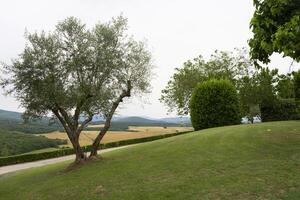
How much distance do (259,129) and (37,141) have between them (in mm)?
47572

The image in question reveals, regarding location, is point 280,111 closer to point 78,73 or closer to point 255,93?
point 255,93

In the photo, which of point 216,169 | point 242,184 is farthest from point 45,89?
point 242,184

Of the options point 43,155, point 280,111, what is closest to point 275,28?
point 280,111

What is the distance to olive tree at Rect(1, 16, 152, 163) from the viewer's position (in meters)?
24.0

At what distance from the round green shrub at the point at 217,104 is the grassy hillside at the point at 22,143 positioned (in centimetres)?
3319

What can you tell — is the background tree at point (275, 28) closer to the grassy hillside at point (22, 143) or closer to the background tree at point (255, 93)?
the background tree at point (255, 93)

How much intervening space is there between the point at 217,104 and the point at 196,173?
19.0 metres

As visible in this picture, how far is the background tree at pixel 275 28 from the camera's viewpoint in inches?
388

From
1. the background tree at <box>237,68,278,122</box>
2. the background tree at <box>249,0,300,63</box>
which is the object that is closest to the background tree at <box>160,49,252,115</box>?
the background tree at <box>237,68,278,122</box>

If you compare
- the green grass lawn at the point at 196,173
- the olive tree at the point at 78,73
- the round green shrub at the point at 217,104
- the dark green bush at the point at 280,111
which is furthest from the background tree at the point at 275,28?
the dark green bush at the point at 280,111

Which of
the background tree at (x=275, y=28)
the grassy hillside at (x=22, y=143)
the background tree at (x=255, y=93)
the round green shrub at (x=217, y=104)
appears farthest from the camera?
the grassy hillside at (x=22, y=143)

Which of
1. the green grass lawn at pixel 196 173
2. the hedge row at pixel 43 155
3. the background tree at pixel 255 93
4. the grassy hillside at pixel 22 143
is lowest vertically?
the green grass lawn at pixel 196 173

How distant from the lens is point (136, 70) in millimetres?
26609

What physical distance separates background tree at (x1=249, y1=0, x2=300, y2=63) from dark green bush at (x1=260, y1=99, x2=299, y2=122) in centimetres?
3392
